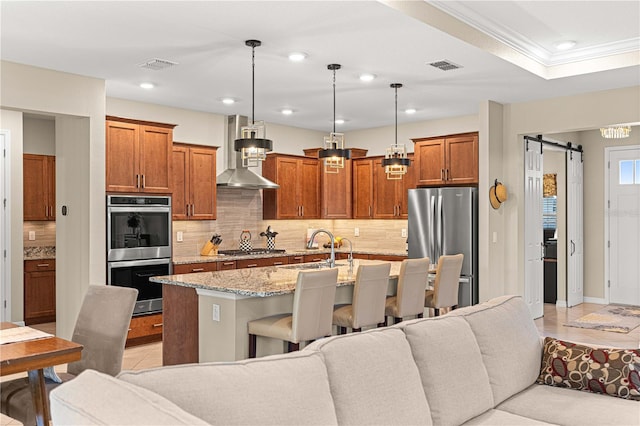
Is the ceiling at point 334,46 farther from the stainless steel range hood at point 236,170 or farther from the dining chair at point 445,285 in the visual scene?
the dining chair at point 445,285

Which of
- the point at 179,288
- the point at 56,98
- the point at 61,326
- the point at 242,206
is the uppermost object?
the point at 56,98

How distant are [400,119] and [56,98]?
14.8ft

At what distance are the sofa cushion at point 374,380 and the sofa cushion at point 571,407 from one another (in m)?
0.66

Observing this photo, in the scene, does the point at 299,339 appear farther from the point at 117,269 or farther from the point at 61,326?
the point at 61,326

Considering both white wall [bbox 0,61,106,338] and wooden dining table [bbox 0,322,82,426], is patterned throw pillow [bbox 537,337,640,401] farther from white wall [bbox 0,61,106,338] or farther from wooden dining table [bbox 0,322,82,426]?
white wall [bbox 0,61,106,338]

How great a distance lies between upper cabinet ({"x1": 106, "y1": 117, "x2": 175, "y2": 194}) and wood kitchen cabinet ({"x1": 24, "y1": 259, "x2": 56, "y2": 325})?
2.42 metres

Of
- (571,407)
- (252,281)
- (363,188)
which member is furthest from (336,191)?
(571,407)

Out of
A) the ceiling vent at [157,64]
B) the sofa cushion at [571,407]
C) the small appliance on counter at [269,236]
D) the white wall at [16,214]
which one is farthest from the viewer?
the small appliance on counter at [269,236]

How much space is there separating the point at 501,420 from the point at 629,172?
7285 millimetres

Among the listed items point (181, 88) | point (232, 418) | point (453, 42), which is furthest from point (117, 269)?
point (232, 418)

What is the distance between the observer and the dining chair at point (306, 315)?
142 inches

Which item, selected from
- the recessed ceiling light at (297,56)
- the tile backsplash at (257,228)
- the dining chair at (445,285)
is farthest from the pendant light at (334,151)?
the tile backsplash at (257,228)

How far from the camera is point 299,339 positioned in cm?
365

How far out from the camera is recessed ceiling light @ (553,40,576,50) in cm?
485
